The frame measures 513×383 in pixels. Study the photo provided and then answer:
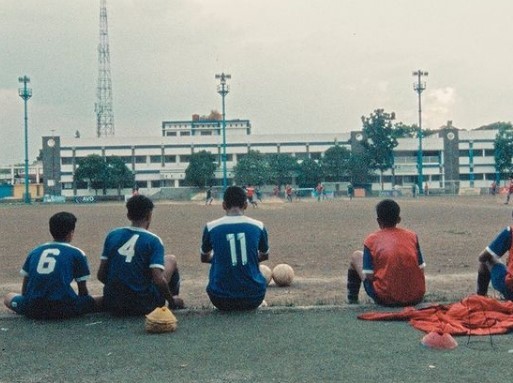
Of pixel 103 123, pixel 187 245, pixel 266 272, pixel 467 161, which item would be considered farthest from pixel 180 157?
pixel 266 272

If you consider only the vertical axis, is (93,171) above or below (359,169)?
above

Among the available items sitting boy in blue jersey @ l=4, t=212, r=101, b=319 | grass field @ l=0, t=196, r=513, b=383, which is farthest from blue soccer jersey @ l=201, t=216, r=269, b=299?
sitting boy in blue jersey @ l=4, t=212, r=101, b=319

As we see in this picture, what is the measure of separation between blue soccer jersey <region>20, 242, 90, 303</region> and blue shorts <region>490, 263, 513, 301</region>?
3960 millimetres

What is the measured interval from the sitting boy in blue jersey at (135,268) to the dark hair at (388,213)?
2239mm

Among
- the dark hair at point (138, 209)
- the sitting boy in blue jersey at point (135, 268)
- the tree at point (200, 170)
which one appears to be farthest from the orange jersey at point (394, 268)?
the tree at point (200, 170)

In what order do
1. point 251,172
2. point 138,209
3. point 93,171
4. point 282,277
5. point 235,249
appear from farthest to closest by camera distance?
point 93,171
point 251,172
point 282,277
point 235,249
point 138,209

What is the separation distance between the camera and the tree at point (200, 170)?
311ft

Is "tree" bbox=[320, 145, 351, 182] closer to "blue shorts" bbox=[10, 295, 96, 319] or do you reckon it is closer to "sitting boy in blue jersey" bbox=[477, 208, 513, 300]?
Result: "sitting boy in blue jersey" bbox=[477, 208, 513, 300]

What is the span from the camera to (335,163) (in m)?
93.1

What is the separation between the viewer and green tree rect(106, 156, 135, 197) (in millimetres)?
93812

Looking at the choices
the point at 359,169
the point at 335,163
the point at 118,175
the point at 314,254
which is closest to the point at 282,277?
the point at 314,254

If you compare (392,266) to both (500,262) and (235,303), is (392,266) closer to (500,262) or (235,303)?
(500,262)

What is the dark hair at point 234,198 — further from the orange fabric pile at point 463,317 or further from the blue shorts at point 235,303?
the orange fabric pile at point 463,317

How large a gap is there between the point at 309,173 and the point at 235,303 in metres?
86.5
